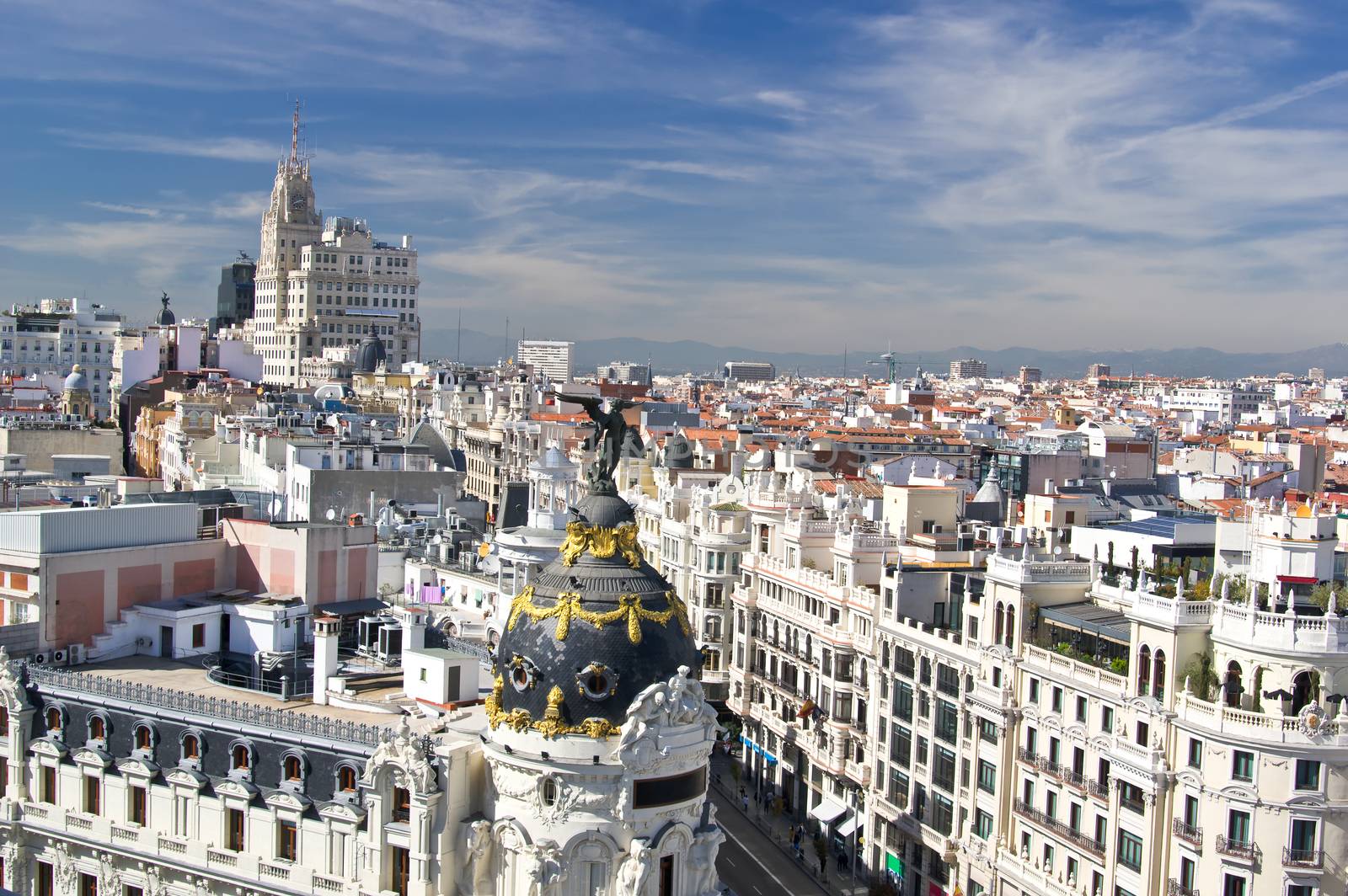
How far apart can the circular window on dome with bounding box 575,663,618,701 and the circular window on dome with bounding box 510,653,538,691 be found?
1.31 meters

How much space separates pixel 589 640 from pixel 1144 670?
66.0 feet

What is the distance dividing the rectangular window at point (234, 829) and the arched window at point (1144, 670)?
96.5 ft

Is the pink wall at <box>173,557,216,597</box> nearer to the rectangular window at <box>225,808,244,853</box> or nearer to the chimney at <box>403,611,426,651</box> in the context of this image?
the chimney at <box>403,611,426,651</box>

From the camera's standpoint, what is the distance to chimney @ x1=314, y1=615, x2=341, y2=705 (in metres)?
49.0

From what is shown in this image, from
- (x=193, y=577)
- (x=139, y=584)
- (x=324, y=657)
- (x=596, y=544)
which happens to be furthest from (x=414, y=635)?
(x=193, y=577)

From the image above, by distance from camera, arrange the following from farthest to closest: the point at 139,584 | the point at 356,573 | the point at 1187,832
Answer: the point at 356,573 → the point at 139,584 → the point at 1187,832

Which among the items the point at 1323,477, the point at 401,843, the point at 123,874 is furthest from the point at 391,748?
the point at 1323,477

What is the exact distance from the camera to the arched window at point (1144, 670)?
48625 mm

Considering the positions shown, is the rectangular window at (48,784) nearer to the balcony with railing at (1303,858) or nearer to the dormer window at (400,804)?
the dormer window at (400,804)

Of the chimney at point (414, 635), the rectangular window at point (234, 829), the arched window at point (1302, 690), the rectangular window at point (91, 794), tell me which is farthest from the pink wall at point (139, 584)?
the arched window at point (1302, 690)

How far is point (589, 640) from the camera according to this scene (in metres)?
40.5

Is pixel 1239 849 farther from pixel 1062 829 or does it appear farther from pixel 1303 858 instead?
pixel 1062 829

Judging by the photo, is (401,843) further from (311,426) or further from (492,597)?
(311,426)

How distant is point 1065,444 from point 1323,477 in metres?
26.4
